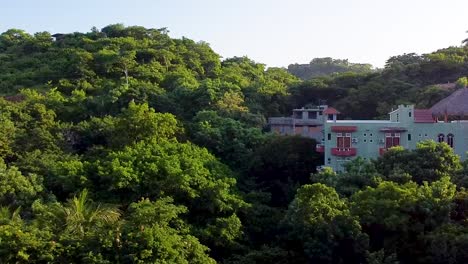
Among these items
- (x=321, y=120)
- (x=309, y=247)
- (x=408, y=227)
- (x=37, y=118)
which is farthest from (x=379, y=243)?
(x=37, y=118)

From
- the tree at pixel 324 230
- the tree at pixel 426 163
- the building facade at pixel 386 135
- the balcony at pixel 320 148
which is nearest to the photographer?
the tree at pixel 324 230

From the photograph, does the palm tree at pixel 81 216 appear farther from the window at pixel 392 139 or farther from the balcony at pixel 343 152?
the window at pixel 392 139

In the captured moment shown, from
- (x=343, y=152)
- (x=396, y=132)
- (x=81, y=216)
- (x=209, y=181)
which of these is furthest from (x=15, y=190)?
(x=396, y=132)

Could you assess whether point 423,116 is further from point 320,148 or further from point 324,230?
point 324,230

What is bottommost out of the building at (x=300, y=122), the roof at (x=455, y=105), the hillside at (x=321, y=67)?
the building at (x=300, y=122)

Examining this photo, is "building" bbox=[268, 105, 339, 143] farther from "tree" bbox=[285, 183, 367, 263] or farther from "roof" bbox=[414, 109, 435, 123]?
"tree" bbox=[285, 183, 367, 263]

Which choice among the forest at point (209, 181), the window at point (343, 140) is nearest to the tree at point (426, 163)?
the forest at point (209, 181)
